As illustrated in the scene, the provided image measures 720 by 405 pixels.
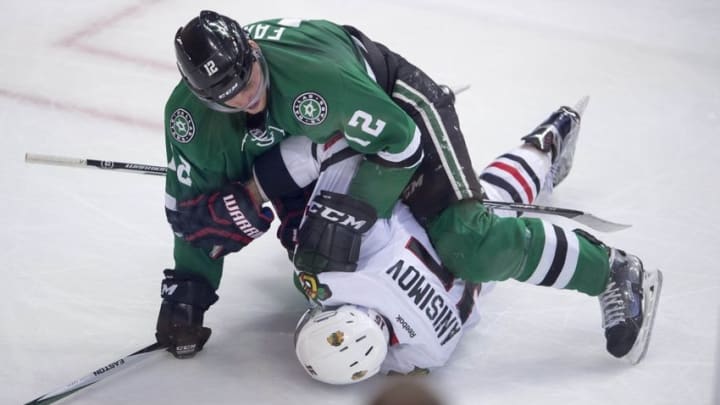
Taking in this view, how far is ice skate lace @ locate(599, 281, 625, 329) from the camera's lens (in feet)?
10.6

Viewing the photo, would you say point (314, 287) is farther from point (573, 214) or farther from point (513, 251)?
point (573, 214)

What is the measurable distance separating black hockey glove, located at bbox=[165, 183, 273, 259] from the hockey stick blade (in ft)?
2.51

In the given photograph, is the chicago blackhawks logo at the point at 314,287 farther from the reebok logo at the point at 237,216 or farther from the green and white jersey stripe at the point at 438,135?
the green and white jersey stripe at the point at 438,135

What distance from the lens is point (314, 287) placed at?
3059 mm

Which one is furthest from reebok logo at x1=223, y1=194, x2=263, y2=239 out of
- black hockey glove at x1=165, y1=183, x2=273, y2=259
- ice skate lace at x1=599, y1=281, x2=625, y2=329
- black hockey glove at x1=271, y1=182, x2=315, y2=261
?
ice skate lace at x1=599, y1=281, x2=625, y2=329

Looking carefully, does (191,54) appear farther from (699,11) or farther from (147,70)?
(699,11)

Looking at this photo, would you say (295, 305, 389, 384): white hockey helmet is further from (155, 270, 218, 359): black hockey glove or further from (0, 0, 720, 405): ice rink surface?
(155, 270, 218, 359): black hockey glove

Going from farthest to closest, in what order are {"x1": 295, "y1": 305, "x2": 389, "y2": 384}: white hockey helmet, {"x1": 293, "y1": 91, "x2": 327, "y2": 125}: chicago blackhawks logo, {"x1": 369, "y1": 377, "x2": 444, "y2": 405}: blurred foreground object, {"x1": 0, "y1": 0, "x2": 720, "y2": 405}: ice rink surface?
{"x1": 0, "y1": 0, "x2": 720, "y2": 405}: ice rink surface
{"x1": 295, "y1": 305, "x2": 389, "y2": 384}: white hockey helmet
{"x1": 293, "y1": 91, "x2": 327, "y2": 125}: chicago blackhawks logo
{"x1": 369, "y1": 377, "x2": 444, "y2": 405}: blurred foreground object

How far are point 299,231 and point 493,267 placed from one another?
54cm

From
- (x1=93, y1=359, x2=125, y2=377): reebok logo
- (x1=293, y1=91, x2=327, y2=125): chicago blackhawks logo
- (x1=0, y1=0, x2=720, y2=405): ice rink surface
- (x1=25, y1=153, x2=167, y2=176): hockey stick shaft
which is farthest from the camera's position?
(x1=25, y1=153, x2=167, y2=176): hockey stick shaft

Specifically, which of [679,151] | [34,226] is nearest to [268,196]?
[34,226]

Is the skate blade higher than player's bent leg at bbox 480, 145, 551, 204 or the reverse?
the reverse

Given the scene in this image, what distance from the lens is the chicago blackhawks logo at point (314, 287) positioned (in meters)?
3.04

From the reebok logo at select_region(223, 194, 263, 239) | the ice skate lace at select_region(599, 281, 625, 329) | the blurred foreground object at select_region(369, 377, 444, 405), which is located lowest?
the ice skate lace at select_region(599, 281, 625, 329)
